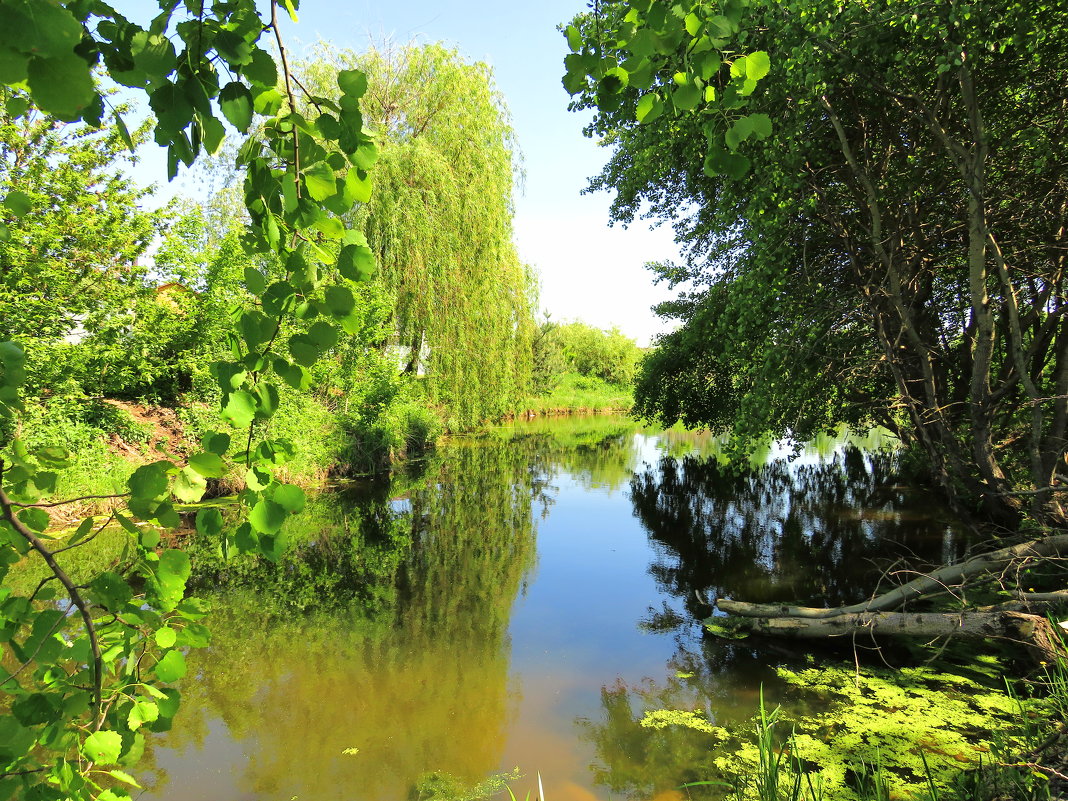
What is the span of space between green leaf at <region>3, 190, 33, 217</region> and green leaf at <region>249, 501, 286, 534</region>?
2.31 feet

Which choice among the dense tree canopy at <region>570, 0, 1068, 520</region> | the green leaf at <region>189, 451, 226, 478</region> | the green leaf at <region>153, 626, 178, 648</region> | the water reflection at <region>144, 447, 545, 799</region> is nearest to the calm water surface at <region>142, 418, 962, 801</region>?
the water reflection at <region>144, 447, 545, 799</region>

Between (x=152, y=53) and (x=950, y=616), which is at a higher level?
(x=152, y=53)

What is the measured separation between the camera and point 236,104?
0.91 meters

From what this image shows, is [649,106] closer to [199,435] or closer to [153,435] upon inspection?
[199,435]

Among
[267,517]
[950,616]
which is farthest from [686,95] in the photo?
[950,616]

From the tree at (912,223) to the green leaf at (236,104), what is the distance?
3128 mm

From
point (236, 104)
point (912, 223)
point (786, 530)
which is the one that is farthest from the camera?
point (786, 530)

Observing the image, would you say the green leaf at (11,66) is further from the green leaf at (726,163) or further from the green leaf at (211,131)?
the green leaf at (726,163)

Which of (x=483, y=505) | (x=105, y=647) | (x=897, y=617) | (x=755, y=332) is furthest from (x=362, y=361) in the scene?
(x=105, y=647)

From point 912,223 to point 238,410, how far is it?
19.6 ft

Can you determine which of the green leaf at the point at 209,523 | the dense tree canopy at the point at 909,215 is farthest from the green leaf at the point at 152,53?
the dense tree canopy at the point at 909,215

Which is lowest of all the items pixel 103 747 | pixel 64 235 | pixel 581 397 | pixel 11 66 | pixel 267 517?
pixel 103 747

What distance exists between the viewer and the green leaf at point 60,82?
2.03 feet

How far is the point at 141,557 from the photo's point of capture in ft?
3.52
